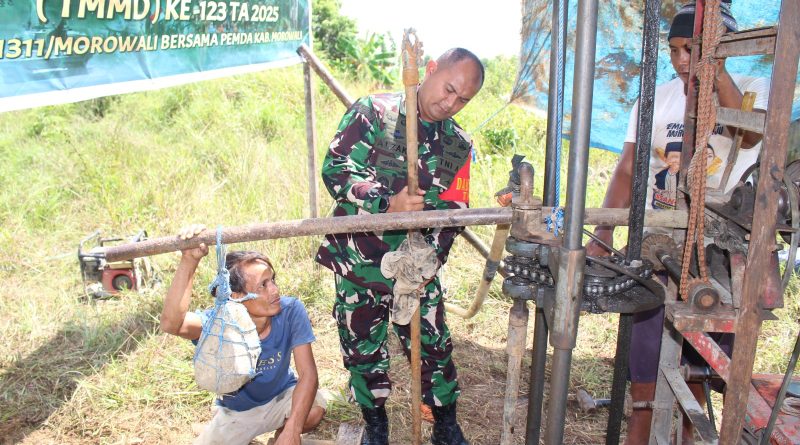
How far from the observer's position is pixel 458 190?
3020mm

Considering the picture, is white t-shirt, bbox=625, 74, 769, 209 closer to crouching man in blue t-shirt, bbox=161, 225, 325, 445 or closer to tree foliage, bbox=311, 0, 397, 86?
crouching man in blue t-shirt, bbox=161, 225, 325, 445

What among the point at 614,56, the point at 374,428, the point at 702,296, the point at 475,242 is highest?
the point at 614,56

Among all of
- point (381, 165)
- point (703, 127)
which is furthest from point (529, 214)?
point (381, 165)

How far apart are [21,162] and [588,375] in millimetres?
5999

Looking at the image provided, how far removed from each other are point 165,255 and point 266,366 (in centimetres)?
247

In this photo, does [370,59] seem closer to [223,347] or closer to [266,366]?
[266,366]

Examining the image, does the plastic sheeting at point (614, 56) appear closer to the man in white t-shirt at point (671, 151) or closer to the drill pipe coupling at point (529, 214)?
the man in white t-shirt at point (671, 151)

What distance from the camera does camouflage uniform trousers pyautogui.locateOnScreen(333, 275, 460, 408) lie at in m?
3.02

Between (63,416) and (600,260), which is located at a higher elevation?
(600,260)

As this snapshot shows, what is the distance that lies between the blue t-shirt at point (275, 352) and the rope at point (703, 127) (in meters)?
1.80

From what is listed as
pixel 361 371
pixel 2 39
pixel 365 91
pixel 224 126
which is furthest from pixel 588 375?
pixel 365 91

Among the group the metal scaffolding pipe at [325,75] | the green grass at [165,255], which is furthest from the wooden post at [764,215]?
the metal scaffolding pipe at [325,75]

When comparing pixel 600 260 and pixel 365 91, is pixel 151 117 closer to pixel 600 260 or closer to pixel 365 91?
pixel 365 91

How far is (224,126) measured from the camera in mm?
7586
